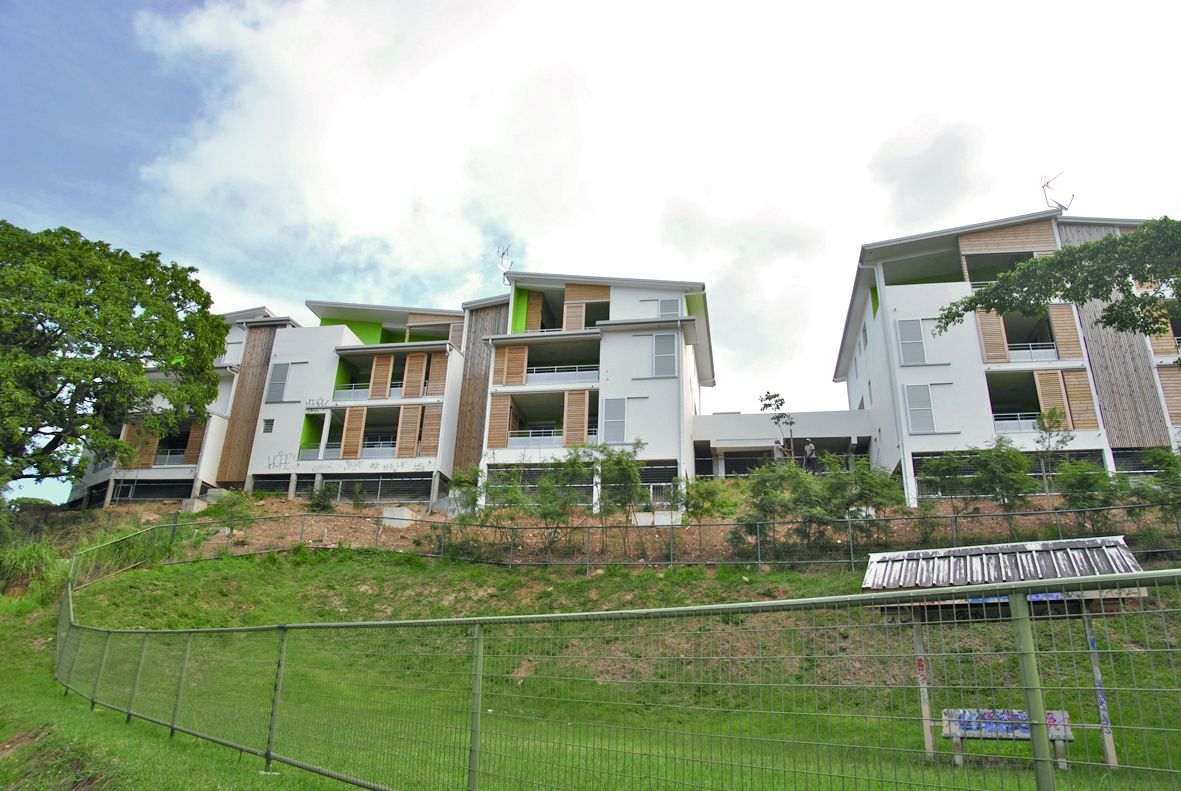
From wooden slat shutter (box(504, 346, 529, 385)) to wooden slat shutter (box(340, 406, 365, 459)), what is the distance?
6511 mm

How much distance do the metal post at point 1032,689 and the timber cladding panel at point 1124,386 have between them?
26.8 m

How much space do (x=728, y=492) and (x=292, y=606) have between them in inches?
572

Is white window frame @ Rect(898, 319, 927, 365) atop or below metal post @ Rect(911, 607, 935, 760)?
atop

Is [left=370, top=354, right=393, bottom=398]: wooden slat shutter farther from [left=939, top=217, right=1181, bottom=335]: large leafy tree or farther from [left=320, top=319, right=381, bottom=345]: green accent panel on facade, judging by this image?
[left=939, top=217, right=1181, bottom=335]: large leafy tree

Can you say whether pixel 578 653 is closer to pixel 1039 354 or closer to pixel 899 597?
pixel 899 597

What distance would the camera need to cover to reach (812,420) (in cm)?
3416

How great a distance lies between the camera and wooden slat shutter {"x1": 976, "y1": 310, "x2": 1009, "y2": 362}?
2694 cm

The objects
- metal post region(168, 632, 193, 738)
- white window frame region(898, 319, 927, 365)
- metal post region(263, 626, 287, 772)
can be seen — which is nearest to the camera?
metal post region(263, 626, 287, 772)

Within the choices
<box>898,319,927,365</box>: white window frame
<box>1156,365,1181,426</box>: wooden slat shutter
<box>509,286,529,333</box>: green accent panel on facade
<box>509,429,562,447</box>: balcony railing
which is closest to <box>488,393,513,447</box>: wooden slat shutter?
<box>509,429,562,447</box>: balcony railing

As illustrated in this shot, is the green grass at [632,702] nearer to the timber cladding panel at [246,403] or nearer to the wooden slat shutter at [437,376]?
the wooden slat shutter at [437,376]

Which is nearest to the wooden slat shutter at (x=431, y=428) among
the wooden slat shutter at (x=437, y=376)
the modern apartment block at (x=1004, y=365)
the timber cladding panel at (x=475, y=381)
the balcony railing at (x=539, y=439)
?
the wooden slat shutter at (x=437, y=376)

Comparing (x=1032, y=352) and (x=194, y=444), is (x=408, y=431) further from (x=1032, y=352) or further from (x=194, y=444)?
(x=1032, y=352)

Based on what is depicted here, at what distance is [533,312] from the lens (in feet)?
114

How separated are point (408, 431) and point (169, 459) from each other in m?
10.7
